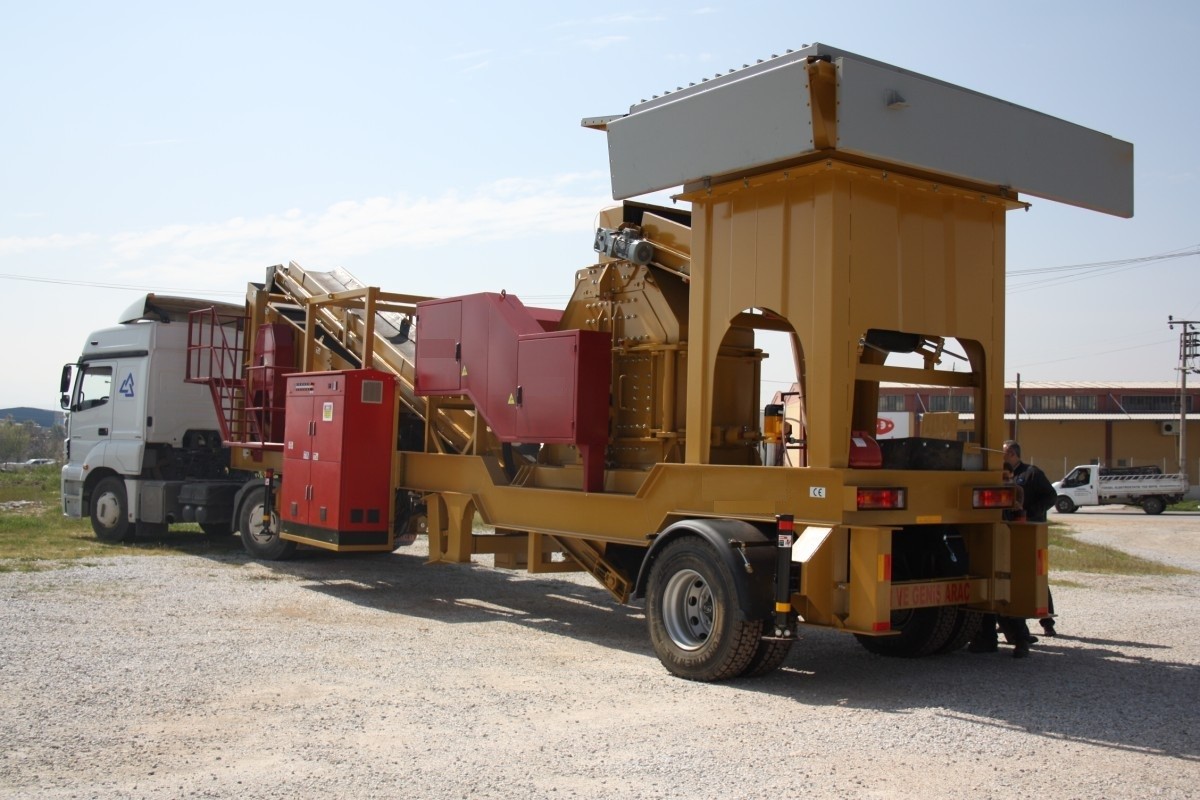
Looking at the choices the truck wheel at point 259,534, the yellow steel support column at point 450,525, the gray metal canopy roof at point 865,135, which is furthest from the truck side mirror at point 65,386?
the gray metal canopy roof at point 865,135

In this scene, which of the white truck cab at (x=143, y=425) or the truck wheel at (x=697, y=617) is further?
the white truck cab at (x=143, y=425)

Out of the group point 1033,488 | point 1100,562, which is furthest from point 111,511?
point 1100,562

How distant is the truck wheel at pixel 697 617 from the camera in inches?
303

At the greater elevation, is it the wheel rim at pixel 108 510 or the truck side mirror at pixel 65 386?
the truck side mirror at pixel 65 386

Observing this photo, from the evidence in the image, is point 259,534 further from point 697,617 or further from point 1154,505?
point 1154,505

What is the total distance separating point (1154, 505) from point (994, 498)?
37.5 m

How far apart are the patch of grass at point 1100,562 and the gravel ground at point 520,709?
6515mm

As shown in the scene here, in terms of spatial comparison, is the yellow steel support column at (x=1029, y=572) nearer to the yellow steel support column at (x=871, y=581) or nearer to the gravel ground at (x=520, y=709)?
the gravel ground at (x=520, y=709)

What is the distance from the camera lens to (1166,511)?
143 ft

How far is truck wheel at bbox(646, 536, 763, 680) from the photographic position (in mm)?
7695

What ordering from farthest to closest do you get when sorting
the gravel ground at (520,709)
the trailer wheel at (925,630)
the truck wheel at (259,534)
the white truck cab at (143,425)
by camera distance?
1. the white truck cab at (143,425)
2. the truck wheel at (259,534)
3. the trailer wheel at (925,630)
4. the gravel ground at (520,709)

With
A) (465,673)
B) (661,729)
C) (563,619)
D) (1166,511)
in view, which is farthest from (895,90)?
(1166,511)

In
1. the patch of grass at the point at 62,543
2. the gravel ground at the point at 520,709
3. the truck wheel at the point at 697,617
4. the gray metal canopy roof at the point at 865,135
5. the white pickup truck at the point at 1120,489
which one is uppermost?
the gray metal canopy roof at the point at 865,135

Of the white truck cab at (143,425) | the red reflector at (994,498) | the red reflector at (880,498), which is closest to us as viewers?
the red reflector at (880,498)
